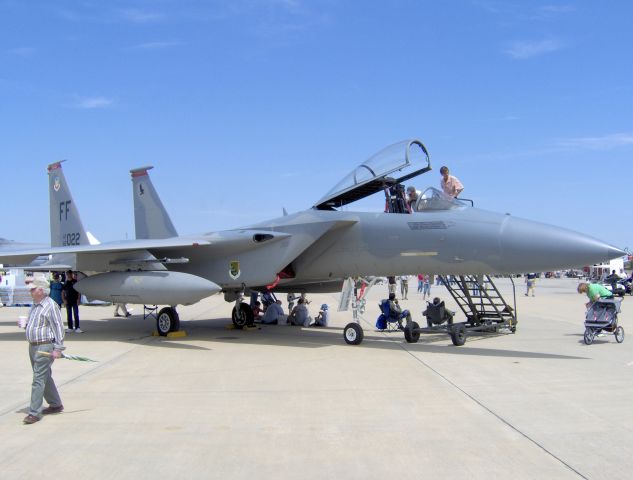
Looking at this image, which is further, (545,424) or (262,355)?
(262,355)

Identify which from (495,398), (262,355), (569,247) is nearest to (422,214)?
(569,247)

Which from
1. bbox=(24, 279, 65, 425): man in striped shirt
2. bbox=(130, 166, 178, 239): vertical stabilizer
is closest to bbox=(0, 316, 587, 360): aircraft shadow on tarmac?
bbox=(130, 166, 178, 239): vertical stabilizer

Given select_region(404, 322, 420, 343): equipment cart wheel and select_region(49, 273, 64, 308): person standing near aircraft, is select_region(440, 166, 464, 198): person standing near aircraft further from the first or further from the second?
select_region(49, 273, 64, 308): person standing near aircraft

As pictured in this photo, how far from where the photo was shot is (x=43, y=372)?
16.5 ft

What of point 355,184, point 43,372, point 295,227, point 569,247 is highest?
point 355,184

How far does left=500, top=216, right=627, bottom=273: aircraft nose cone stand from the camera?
320 inches

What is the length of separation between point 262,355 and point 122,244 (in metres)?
4.21

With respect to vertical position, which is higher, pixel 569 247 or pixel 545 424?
pixel 569 247

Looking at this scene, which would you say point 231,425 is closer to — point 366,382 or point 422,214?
point 366,382

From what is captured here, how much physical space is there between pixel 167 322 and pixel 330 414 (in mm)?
7316

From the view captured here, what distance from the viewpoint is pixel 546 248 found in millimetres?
8422

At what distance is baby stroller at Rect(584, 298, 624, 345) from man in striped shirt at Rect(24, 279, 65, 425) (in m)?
8.61

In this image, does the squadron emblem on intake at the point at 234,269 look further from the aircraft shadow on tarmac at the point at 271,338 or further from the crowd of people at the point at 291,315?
the crowd of people at the point at 291,315

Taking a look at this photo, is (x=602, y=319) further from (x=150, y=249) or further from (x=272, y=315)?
(x=150, y=249)
